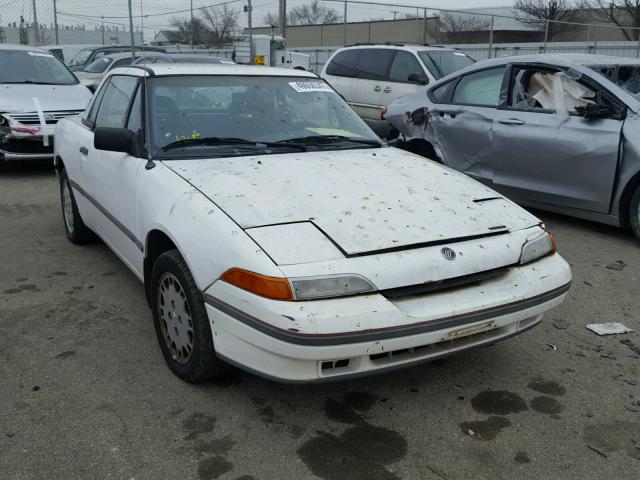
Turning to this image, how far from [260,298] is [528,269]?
1.33 m

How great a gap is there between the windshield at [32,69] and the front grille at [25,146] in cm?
120

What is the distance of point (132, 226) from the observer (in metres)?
3.60

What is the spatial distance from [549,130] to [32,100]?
6.61m

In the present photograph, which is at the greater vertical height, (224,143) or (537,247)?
(224,143)

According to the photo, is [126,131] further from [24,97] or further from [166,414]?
[24,97]

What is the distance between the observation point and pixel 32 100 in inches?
333

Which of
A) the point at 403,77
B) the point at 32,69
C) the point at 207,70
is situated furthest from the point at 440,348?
the point at 403,77

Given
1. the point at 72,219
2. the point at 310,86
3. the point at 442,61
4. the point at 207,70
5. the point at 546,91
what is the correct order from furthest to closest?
the point at 442,61 < the point at 546,91 < the point at 72,219 < the point at 310,86 < the point at 207,70

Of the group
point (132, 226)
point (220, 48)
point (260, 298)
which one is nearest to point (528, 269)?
point (260, 298)

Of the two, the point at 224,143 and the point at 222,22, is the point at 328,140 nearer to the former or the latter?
the point at 224,143

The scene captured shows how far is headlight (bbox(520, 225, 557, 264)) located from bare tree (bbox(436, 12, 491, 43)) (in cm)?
2403

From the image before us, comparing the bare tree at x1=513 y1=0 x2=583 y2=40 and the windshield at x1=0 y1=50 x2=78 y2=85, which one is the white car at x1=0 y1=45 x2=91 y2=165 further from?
the bare tree at x1=513 y1=0 x2=583 y2=40

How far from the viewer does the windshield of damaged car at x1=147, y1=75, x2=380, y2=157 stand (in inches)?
144

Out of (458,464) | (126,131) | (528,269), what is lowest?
(458,464)
